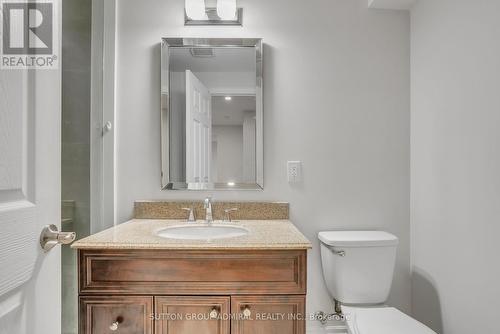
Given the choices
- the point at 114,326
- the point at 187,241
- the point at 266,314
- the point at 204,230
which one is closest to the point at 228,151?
the point at 204,230

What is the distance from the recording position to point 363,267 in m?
1.56

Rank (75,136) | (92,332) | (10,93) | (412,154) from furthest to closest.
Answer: (412,154)
(75,136)
(92,332)
(10,93)

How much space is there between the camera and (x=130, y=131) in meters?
1.80

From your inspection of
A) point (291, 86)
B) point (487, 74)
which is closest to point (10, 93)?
point (291, 86)

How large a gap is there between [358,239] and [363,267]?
0.14 meters

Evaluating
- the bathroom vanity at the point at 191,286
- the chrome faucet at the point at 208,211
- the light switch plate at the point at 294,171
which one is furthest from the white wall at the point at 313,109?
the bathroom vanity at the point at 191,286

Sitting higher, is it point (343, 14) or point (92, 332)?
point (343, 14)

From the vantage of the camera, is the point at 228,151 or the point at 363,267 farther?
the point at 228,151

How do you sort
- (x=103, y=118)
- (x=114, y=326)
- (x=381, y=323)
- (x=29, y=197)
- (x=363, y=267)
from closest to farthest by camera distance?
(x=29, y=197), (x=114, y=326), (x=381, y=323), (x=363, y=267), (x=103, y=118)

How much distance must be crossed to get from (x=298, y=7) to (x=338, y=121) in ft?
2.32

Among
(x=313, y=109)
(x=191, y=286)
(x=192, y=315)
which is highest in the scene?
(x=313, y=109)

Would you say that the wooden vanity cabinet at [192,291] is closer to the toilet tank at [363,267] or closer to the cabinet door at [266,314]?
the cabinet door at [266,314]

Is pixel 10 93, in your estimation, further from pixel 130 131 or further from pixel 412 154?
pixel 412 154

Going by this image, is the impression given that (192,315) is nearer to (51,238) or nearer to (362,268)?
(51,238)
